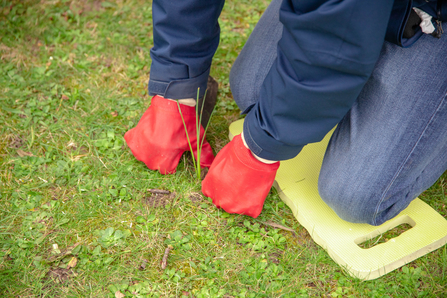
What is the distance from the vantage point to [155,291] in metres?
1.21

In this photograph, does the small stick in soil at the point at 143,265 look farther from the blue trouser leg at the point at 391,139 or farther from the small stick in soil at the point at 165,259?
the blue trouser leg at the point at 391,139

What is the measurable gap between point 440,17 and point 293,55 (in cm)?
50

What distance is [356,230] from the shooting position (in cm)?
137

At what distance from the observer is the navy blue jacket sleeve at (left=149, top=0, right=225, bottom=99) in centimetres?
131

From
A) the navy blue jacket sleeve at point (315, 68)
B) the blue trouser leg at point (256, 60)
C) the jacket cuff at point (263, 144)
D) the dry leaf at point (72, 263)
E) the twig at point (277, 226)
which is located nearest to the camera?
the navy blue jacket sleeve at point (315, 68)

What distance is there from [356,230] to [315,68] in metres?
0.75

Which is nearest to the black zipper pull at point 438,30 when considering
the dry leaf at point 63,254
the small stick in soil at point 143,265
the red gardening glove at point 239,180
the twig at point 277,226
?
the red gardening glove at point 239,180

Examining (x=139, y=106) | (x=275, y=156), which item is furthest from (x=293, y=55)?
(x=139, y=106)

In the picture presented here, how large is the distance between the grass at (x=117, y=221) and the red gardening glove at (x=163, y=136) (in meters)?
0.09

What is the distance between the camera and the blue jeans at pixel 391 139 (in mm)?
1154

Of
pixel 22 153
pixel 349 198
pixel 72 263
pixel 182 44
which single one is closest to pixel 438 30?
pixel 349 198

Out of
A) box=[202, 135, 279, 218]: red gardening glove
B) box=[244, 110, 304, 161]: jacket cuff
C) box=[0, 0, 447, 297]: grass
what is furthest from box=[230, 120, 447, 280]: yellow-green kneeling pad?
A: box=[244, 110, 304, 161]: jacket cuff

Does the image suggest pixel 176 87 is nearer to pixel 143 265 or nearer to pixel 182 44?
pixel 182 44

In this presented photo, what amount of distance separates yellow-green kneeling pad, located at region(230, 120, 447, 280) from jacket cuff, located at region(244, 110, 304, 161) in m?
0.32
